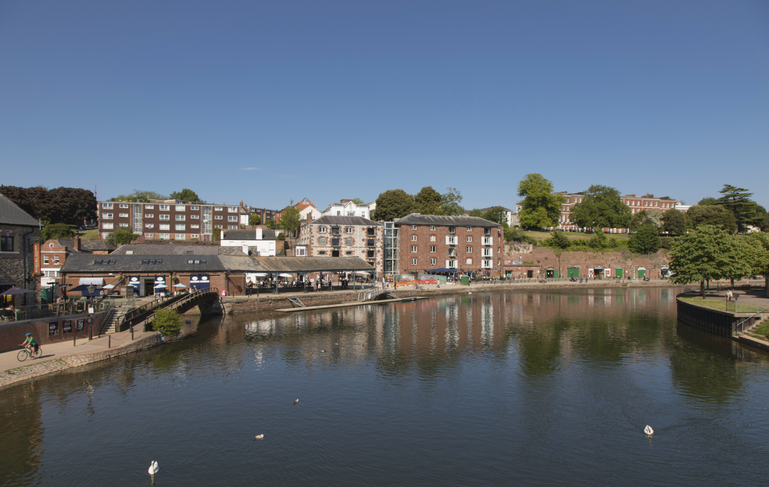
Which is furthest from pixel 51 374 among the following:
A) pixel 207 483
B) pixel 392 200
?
pixel 392 200

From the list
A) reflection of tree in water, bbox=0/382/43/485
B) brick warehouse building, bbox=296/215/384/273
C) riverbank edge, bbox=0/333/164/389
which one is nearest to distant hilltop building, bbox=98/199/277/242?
brick warehouse building, bbox=296/215/384/273

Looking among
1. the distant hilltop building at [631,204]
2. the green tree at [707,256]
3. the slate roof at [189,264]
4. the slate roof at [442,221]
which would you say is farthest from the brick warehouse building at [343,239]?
the distant hilltop building at [631,204]

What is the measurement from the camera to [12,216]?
1220 inches

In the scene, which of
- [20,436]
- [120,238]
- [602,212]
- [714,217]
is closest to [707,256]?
[20,436]

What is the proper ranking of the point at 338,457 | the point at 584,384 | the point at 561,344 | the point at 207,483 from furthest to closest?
1. the point at 561,344
2. the point at 584,384
3. the point at 338,457
4. the point at 207,483

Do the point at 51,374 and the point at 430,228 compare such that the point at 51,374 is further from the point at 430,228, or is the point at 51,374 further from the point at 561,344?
the point at 430,228

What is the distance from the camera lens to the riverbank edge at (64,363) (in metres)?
23.2

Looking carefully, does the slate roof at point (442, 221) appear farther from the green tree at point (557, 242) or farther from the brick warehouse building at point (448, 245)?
the green tree at point (557, 242)

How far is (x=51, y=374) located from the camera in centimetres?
2512

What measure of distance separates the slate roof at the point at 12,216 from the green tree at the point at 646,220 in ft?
414

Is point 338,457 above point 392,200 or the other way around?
the other way around

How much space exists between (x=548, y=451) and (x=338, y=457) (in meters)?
8.40

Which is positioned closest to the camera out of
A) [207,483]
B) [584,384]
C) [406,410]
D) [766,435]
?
[207,483]

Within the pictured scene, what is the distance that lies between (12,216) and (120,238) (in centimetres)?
6711
